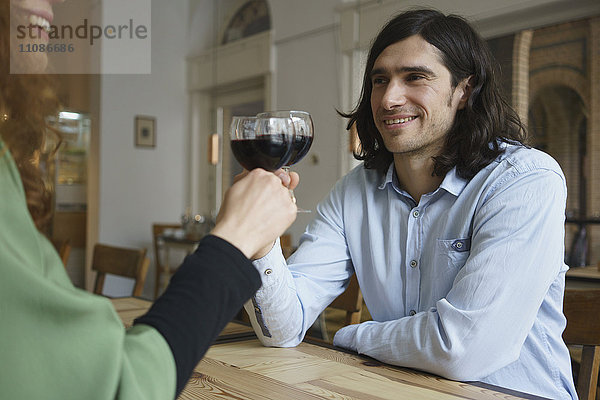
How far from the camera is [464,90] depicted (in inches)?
65.6

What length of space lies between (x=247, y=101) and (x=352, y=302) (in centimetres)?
543

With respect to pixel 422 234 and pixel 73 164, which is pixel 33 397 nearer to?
pixel 422 234

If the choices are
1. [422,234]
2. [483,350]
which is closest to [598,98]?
[422,234]

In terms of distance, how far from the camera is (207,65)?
7.29 metres

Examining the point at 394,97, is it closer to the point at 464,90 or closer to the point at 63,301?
the point at 464,90

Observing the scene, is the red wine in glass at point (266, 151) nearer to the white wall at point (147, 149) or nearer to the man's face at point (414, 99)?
the man's face at point (414, 99)

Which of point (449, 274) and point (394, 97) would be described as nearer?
point (449, 274)

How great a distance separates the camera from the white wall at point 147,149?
6.86 m

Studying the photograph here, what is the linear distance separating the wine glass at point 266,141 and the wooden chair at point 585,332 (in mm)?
852

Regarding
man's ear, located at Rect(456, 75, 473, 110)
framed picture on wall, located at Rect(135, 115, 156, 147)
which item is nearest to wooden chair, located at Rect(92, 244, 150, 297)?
man's ear, located at Rect(456, 75, 473, 110)

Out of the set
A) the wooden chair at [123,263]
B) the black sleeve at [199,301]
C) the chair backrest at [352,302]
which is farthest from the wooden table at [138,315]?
the black sleeve at [199,301]

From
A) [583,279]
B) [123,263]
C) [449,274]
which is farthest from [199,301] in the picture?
[583,279]

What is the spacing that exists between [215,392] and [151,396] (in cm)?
42

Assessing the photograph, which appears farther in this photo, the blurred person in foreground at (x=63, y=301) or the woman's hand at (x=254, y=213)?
the woman's hand at (x=254, y=213)
